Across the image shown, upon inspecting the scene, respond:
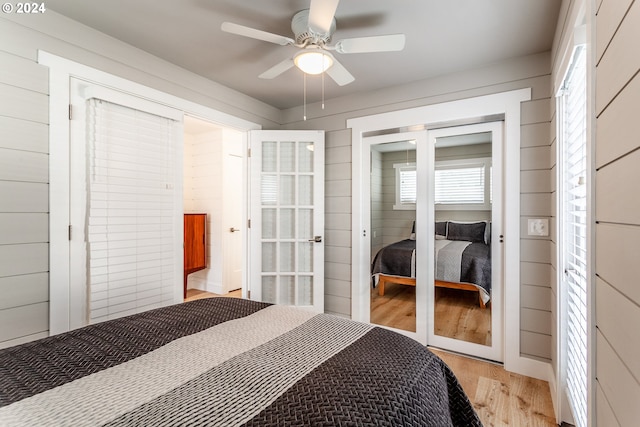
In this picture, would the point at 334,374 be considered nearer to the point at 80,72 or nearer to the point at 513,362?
the point at 513,362

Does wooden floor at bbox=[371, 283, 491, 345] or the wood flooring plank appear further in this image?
wooden floor at bbox=[371, 283, 491, 345]

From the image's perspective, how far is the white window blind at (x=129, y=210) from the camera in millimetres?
2061

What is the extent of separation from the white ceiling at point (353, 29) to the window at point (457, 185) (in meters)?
0.81

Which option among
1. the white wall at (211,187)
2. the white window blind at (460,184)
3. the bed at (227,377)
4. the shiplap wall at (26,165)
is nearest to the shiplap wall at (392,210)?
the white window blind at (460,184)

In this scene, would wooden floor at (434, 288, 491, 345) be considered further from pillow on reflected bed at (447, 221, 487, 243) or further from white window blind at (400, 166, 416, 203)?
white window blind at (400, 166, 416, 203)

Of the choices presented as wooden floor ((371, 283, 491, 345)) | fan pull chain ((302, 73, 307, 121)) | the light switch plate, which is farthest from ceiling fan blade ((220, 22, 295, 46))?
wooden floor ((371, 283, 491, 345))

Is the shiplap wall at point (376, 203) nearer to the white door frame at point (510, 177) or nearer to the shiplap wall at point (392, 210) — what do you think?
the shiplap wall at point (392, 210)

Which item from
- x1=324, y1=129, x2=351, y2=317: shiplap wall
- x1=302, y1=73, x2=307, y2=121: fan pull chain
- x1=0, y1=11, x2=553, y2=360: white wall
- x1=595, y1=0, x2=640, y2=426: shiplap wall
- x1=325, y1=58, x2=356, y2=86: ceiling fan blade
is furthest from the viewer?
x1=324, y1=129, x2=351, y2=317: shiplap wall

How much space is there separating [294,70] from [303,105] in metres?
0.84

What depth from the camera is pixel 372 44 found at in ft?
5.63

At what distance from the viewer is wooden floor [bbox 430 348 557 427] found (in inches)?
72.9

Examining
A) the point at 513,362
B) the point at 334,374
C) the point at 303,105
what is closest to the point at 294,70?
the point at 303,105

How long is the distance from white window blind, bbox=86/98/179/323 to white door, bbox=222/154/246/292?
2.03m

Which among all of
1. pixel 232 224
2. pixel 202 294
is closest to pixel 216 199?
pixel 232 224
